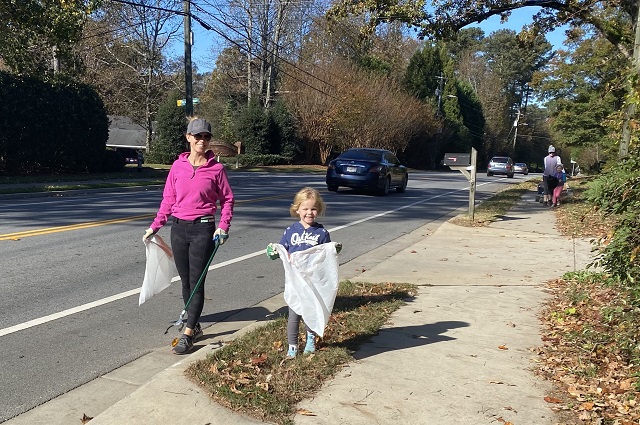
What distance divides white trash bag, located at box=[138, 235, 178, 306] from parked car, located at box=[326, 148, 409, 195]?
1439cm

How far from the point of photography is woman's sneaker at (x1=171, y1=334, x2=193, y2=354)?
495 cm

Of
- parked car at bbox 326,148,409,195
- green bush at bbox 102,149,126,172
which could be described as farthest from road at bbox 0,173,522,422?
green bush at bbox 102,149,126,172

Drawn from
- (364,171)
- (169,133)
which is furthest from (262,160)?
(364,171)

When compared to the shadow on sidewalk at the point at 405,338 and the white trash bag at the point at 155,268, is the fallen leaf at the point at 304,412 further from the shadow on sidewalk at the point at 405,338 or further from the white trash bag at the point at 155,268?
the white trash bag at the point at 155,268

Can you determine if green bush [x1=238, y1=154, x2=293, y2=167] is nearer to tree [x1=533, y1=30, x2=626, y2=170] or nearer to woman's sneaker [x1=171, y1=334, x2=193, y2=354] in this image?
tree [x1=533, y1=30, x2=626, y2=170]

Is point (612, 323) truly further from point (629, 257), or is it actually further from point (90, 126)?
point (90, 126)

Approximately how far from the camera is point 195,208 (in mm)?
4957

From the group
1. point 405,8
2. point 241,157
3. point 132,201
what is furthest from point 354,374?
point 241,157

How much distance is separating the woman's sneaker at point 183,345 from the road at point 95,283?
0.31 meters

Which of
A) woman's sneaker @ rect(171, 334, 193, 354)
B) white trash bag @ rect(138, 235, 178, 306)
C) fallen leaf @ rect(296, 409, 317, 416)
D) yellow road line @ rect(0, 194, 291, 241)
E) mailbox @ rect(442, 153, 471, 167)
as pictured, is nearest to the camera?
fallen leaf @ rect(296, 409, 317, 416)

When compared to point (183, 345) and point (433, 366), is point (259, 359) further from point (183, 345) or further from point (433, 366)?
point (433, 366)

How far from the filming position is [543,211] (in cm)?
1648

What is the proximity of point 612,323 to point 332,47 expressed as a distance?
53565 millimetres

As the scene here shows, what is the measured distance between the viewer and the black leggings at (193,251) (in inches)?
196
